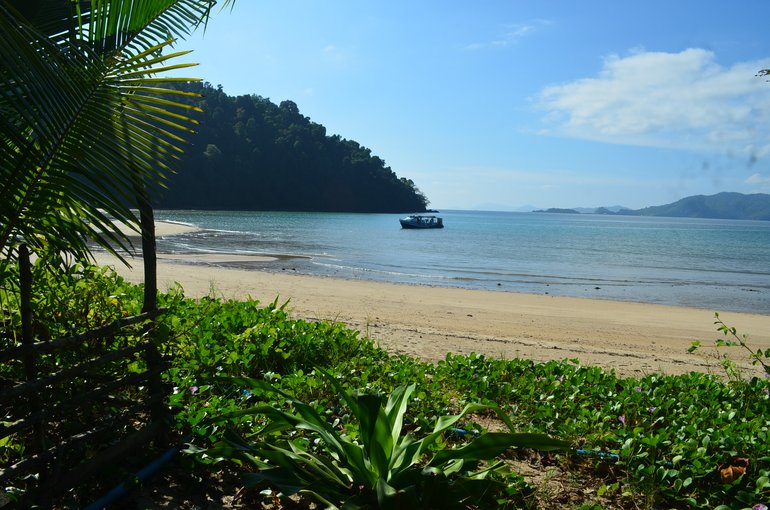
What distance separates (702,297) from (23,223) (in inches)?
855

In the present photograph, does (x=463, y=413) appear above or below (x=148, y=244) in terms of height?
below

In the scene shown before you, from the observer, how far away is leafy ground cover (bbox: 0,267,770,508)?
322 cm

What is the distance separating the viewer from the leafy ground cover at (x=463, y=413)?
322 cm

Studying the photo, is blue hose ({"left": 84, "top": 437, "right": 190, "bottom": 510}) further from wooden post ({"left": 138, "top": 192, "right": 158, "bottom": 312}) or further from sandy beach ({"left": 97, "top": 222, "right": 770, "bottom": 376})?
sandy beach ({"left": 97, "top": 222, "right": 770, "bottom": 376})

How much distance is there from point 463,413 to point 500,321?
8968mm

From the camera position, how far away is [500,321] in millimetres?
A: 11852

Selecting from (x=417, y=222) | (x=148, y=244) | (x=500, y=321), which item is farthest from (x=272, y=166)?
(x=148, y=244)

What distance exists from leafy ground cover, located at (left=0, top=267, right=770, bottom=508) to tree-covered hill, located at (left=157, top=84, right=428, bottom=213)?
288 ft

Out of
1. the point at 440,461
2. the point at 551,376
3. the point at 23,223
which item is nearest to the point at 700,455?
the point at 440,461

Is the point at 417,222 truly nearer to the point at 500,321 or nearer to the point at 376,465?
the point at 500,321

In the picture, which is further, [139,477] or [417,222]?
[417,222]

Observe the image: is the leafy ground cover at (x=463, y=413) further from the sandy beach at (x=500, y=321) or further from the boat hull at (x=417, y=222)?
the boat hull at (x=417, y=222)

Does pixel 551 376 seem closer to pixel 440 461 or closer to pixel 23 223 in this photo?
pixel 440 461

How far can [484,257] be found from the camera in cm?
3466
